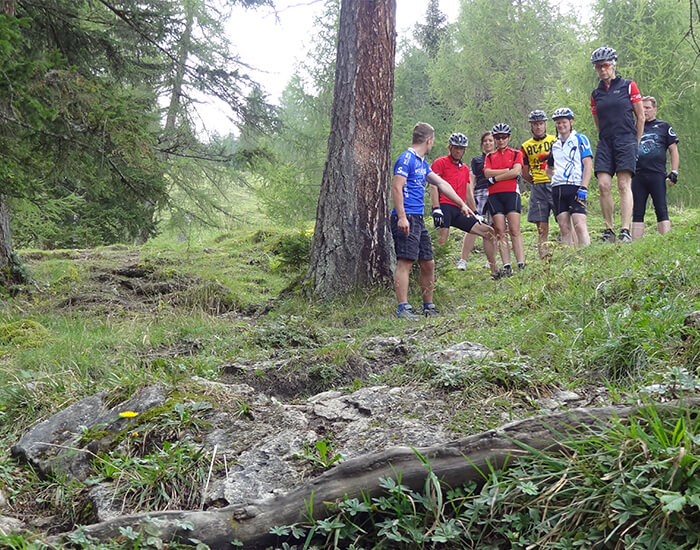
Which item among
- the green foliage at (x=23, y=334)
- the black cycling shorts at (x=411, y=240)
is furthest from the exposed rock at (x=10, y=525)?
the black cycling shorts at (x=411, y=240)

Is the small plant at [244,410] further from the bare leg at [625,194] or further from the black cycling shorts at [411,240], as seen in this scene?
the bare leg at [625,194]

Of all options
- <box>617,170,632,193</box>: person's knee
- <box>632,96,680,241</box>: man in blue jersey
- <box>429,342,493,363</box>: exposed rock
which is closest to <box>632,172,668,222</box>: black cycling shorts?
<box>632,96,680,241</box>: man in blue jersey

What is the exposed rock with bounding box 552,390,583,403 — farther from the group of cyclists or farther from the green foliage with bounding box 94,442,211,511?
the group of cyclists

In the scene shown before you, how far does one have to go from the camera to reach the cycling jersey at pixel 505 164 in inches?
316

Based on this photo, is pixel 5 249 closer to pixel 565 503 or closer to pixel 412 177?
pixel 412 177

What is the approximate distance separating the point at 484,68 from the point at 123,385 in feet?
79.8

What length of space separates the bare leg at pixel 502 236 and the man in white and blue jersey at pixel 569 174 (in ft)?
2.46

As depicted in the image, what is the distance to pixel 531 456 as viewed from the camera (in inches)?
81.3

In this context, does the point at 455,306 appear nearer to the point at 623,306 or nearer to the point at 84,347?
the point at 623,306

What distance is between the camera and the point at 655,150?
24.4 ft

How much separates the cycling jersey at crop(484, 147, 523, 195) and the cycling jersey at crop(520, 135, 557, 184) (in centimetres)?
18

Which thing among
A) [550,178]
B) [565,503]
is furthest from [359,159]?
[565,503]

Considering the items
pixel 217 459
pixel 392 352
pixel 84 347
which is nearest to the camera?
pixel 217 459

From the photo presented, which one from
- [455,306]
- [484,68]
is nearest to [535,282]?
[455,306]
